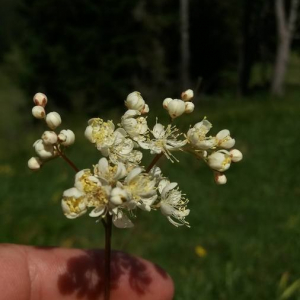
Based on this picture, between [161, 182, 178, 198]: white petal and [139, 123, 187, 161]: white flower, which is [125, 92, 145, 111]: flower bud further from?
[161, 182, 178, 198]: white petal

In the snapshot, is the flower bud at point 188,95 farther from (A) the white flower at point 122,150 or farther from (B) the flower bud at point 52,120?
(B) the flower bud at point 52,120

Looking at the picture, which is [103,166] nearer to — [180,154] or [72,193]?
[72,193]

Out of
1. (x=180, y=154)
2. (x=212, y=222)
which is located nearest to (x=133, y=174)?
(x=212, y=222)

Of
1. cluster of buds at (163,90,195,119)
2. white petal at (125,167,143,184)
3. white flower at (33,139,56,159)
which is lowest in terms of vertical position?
Answer: white petal at (125,167,143,184)

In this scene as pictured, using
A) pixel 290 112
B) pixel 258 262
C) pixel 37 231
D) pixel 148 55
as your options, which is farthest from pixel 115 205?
pixel 148 55

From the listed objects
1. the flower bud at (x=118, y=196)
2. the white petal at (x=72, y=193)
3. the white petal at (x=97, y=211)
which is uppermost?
the flower bud at (x=118, y=196)

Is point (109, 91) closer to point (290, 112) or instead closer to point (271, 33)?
point (271, 33)

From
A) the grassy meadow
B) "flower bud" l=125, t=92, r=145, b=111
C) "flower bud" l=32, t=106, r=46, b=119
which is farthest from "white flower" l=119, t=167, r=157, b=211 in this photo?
the grassy meadow

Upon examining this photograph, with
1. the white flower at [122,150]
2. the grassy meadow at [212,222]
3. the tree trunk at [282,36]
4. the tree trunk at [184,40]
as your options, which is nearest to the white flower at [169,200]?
the white flower at [122,150]
